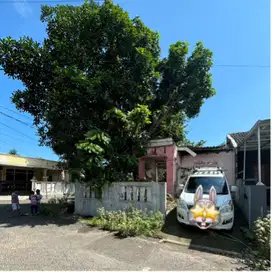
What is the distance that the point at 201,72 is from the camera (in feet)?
38.5

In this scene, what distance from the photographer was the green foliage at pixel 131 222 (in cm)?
726

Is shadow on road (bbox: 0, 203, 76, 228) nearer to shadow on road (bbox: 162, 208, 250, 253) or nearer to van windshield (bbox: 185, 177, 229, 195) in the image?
shadow on road (bbox: 162, 208, 250, 253)

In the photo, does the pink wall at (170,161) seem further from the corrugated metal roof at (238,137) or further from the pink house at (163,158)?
the corrugated metal roof at (238,137)

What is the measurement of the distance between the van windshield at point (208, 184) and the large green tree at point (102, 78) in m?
2.77

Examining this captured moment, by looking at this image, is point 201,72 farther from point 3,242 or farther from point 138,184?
point 3,242

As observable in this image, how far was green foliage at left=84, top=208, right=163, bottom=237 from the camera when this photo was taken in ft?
23.8

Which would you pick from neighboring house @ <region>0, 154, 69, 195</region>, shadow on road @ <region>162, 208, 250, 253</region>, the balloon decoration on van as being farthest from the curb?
neighboring house @ <region>0, 154, 69, 195</region>

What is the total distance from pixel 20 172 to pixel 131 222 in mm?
20712

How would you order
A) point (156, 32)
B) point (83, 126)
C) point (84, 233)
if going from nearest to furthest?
point (84, 233), point (83, 126), point (156, 32)

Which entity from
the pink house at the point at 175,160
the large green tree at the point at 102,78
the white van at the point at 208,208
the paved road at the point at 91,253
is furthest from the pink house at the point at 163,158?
the paved road at the point at 91,253

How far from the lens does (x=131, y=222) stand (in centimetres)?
774

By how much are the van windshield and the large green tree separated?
2770 millimetres

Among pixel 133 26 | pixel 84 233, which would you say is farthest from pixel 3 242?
pixel 133 26

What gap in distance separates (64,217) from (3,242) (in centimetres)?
373
